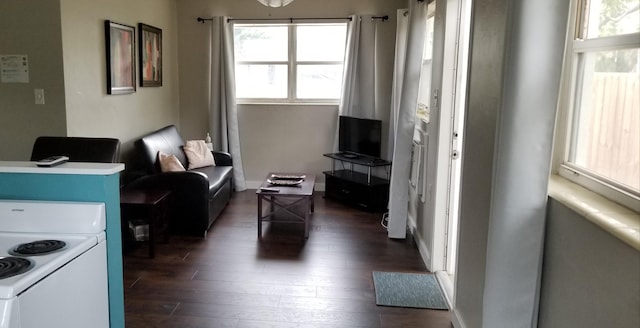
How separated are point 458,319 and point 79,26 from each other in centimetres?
351

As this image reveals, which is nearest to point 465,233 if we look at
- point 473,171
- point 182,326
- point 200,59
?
point 473,171

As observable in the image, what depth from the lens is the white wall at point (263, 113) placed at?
585 cm

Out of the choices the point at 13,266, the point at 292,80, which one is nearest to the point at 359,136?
the point at 292,80

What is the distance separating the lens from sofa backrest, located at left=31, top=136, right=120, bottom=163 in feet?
10.4

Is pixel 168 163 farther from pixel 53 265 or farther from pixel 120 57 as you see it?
pixel 53 265

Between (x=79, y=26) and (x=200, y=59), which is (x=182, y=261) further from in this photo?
(x=200, y=59)

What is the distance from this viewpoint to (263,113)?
241 inches

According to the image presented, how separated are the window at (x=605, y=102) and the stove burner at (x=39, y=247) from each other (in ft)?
6.44

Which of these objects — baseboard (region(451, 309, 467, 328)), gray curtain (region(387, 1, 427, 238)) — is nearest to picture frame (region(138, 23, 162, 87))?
gray curtain (region(387, 1, 427, 238))

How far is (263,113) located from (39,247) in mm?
4409

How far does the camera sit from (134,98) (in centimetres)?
493

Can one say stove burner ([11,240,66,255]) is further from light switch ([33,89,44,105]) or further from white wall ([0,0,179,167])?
light switch ([33,89,44,105])

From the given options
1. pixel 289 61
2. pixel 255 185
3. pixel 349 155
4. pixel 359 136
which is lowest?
pixel 255 185

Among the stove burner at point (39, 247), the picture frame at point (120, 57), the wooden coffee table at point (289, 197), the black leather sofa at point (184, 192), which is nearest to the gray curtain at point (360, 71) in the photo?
the wooden coffee table at point (289, 197)
